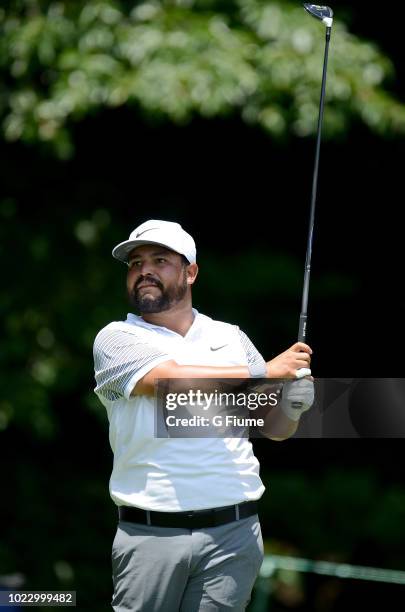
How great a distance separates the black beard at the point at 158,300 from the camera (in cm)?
254

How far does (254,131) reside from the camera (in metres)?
5.82

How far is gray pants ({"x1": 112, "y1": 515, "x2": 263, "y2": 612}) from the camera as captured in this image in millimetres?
2357

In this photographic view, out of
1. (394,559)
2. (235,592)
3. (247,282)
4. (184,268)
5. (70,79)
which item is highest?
(70,79)

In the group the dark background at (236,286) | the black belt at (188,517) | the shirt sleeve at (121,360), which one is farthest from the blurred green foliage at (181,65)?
the black belt at (188,517)

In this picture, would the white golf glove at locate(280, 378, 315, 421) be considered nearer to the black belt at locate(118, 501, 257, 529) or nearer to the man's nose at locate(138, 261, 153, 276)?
the black belt at locate(118, 501, 257, 529)

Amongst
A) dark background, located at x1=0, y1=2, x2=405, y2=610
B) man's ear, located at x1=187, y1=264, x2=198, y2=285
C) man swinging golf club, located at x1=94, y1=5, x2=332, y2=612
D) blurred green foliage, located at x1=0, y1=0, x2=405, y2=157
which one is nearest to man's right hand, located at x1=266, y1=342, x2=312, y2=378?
man swinging golf club, located at x1=94, y1=5, x2=332, y2=612

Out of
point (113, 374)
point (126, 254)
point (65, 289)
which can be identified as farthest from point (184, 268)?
point (65, 289)

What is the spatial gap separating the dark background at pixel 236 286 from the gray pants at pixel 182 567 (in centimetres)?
267

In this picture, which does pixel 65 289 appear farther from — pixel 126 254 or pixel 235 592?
pixel 235 592

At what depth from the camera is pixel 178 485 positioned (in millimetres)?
2371

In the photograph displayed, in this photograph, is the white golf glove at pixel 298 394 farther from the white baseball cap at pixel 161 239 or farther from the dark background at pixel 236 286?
the dark background at pixel 236 286

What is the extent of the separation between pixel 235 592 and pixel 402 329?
387 centimetres

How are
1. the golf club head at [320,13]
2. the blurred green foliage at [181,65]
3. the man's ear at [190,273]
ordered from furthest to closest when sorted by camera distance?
the blurred green foliage at [181,65] < the golf club head at [320,13] < the man's ear at [190,273]

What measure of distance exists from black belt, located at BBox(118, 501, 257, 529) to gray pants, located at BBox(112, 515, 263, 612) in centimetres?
1
